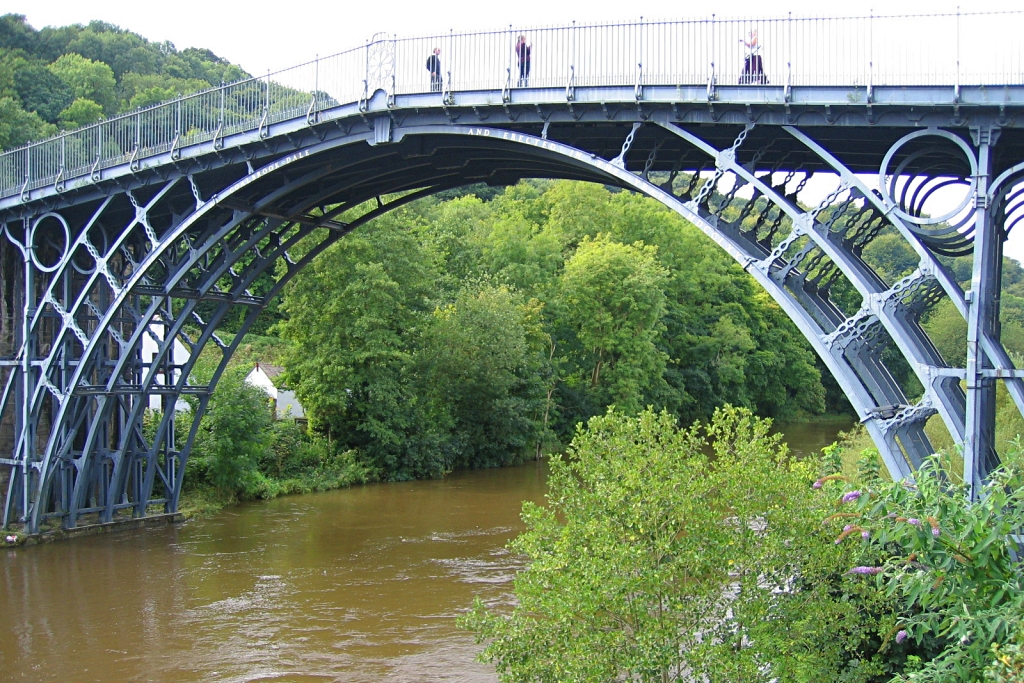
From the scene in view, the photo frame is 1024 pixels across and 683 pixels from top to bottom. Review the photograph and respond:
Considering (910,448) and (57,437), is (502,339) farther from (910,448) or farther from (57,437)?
(910,448)

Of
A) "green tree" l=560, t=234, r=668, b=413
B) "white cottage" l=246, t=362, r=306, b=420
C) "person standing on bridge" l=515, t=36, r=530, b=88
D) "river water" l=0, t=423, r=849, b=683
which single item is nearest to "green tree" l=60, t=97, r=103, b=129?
"white cottage" l=246, t=362, r=306, b=420

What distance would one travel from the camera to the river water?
568 inches

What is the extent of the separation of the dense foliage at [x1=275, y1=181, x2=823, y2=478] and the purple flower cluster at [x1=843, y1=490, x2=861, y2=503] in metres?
24.5

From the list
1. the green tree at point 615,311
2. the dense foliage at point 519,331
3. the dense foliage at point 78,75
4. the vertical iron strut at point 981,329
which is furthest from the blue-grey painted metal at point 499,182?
the dense foliage at point 78,75

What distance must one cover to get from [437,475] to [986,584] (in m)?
27.4

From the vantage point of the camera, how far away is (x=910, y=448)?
1105 centimetres

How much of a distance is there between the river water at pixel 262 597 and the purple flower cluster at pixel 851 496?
665cm

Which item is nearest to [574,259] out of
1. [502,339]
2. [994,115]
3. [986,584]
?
[502,339]

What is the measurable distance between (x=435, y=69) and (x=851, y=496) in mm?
9776

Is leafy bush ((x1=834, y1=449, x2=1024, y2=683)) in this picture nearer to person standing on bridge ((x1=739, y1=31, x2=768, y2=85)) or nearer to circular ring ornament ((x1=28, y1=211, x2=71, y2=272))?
person standing on bridge ((x1=739, y1=31, x2=768, y2=85))

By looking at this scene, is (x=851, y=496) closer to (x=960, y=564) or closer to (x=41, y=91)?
(x=960, y=564)

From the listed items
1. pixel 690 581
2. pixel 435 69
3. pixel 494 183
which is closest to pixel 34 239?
pixel 494 183

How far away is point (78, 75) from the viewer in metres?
60.9

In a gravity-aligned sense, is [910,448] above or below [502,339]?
below
